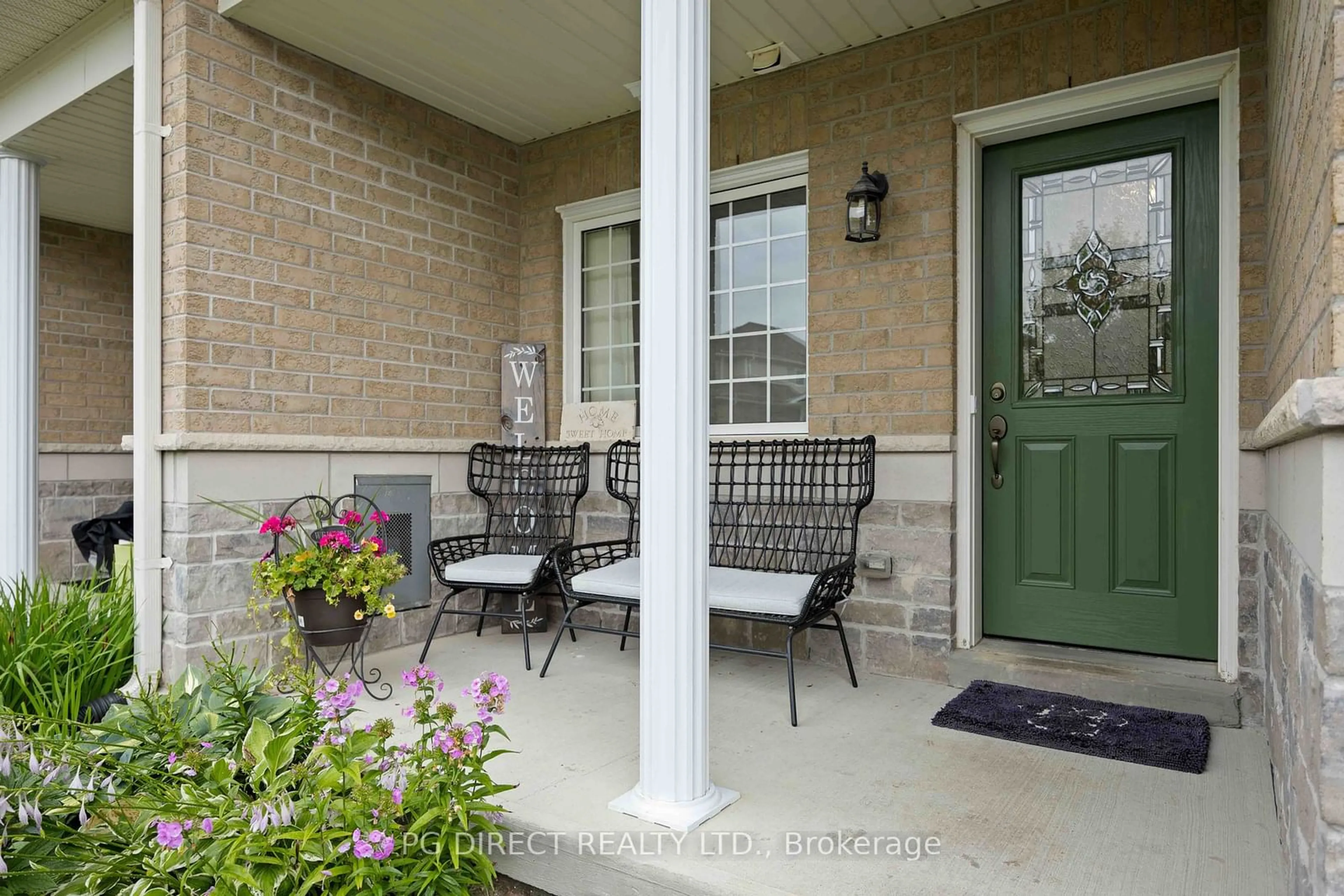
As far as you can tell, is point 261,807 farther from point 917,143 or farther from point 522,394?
point 917,143

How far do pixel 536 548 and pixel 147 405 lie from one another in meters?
1.77

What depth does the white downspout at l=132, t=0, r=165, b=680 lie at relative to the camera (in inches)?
121

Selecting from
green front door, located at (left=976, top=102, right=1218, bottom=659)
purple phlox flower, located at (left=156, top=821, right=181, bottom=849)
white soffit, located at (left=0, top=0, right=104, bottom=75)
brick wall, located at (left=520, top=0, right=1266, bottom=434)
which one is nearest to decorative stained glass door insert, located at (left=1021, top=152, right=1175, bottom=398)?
green front door, located at (left=976, top=102, right=1218, bottom=659)

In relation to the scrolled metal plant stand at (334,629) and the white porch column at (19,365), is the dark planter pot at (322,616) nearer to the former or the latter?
the scrolled metal plant stand at (334,629)

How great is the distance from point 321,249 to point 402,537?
4.28ft

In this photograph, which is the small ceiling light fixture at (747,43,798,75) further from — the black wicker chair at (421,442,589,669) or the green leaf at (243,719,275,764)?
the green leaf at (243,719,275,764)

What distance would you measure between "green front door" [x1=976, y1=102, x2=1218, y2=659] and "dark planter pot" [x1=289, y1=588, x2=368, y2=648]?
2.41m

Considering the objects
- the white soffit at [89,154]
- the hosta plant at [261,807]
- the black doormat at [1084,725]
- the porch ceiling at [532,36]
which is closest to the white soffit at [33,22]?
the porch ceiling at [532,36]

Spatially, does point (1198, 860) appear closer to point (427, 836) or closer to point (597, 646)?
point (427, 836)

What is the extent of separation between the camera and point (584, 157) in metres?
4.24

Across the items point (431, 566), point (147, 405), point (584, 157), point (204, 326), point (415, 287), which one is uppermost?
point (584, 157)

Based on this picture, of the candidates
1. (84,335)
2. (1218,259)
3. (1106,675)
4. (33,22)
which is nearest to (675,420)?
(1106,675)

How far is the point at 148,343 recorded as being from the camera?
310 cm

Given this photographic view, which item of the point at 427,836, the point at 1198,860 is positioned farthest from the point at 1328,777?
the point at 427,836
